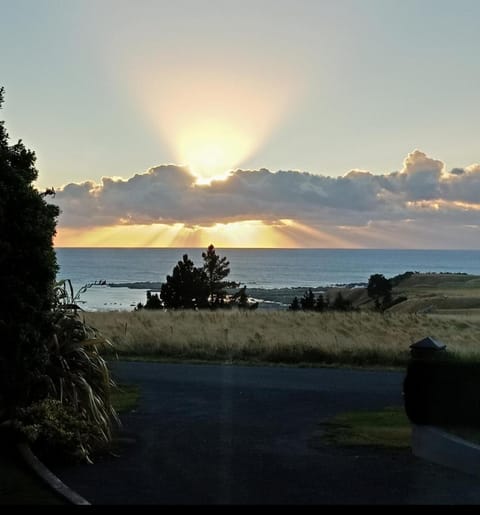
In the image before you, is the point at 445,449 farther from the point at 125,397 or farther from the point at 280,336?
the point at 280,336

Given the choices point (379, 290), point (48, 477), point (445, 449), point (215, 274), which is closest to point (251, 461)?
point (445, 449)

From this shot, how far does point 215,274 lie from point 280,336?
18.7m

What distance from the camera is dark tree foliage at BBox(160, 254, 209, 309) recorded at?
1419 inches

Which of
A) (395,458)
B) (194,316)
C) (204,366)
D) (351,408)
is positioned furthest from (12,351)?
(194,316)

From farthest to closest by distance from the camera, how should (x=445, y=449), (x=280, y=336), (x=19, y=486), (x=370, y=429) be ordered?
(x=280, y=336) < (x=370, y=429) < (x=445, y=449) < (x=19, y=486)

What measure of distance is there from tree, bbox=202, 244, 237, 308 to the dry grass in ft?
30.4

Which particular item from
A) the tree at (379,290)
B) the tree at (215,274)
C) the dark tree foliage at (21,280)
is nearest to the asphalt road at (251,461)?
the dark tree foliage at (21,280)

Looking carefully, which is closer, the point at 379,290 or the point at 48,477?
the point at 48,477

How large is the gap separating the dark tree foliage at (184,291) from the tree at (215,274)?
4.81 feet

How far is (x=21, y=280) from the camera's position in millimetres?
7395

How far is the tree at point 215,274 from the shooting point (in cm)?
A: 3847

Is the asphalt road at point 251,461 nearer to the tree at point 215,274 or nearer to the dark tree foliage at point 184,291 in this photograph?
the dark tree foliage at point 184,291

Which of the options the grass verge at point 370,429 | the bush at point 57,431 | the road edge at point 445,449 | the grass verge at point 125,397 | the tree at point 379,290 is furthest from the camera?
the tree at point 379,290

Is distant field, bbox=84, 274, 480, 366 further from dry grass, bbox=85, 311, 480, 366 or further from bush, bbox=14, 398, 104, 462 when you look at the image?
bush, bbox=14, 398, 104, 462
